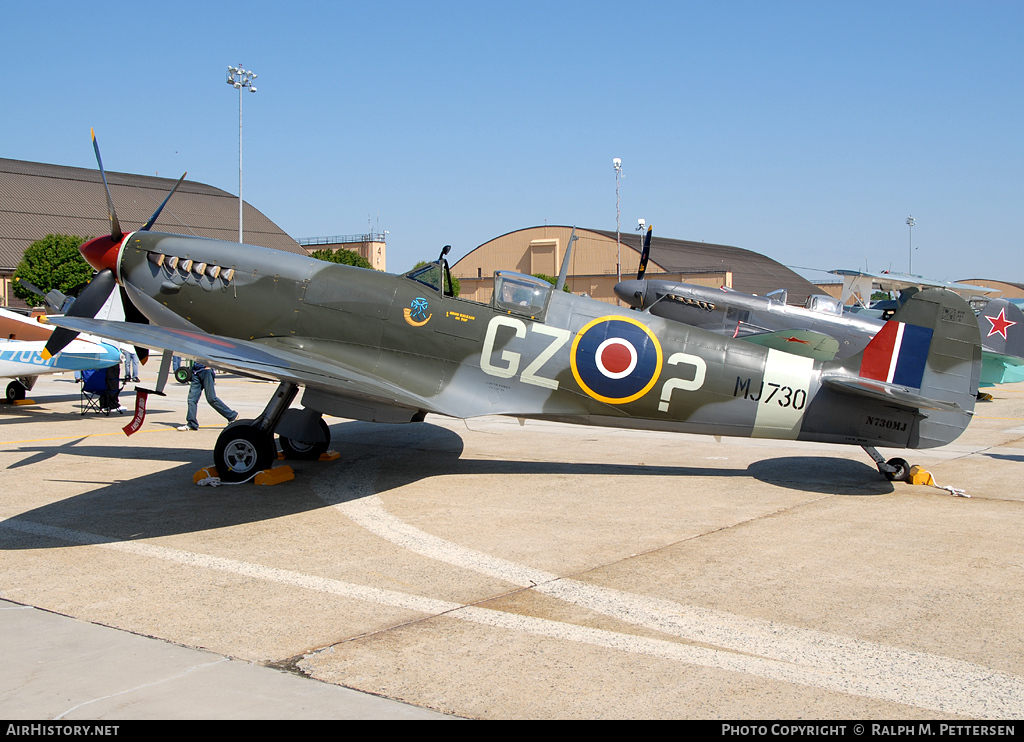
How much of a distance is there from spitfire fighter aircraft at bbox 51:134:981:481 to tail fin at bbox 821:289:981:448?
1 centimetres

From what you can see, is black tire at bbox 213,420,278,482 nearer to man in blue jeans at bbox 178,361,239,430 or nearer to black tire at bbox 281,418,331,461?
black tire at bbox 281,418,331,461

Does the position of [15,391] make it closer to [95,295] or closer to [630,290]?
[95,295]

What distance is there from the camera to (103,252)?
974cm

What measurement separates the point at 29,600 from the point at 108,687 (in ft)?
5.81

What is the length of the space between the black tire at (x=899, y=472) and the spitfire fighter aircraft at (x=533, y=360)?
0.05 feet

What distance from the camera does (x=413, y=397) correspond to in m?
8.25

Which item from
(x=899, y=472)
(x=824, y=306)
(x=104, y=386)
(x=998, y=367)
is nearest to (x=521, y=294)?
(x=899, y=472)

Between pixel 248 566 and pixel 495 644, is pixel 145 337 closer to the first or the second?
pixel 248 566

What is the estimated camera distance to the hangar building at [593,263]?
63344mm

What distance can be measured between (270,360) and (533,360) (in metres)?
2.88

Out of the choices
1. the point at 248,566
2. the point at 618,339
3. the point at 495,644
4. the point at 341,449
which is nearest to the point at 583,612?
the point at 495,644

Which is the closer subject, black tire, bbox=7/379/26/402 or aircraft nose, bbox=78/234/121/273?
aircraft nose, bbox=78/234/121/273

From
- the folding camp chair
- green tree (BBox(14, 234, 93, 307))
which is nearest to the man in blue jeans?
the folding camp chair

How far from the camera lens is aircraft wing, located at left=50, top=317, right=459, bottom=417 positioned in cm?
675
